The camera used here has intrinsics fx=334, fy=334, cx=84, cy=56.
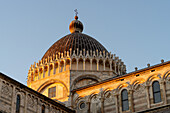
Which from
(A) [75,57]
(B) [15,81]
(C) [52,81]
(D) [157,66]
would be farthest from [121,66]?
(B) [15,81]

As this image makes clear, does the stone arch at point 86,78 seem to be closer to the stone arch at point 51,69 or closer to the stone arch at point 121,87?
the stone arch at point 51,69

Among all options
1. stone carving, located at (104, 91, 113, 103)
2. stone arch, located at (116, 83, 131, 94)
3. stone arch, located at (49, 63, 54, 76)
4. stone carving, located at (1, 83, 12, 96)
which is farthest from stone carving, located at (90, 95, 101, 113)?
stone carving, located at (1, 83, 12, 96)

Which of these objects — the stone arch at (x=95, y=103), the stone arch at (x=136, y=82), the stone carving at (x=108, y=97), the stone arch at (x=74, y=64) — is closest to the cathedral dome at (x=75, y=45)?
the stone arch at (x=74, y=64)

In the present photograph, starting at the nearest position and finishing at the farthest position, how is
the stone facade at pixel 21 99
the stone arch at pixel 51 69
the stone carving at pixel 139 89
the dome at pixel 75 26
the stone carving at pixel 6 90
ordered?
the stone facade at pixel 21 99 → the stone carving at pixel 6 90 → the stone carving at pixel 139 89 → the stone arch at pixel 51 69 → the dome at pixel 75 26

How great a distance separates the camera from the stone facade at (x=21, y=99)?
1016 inches

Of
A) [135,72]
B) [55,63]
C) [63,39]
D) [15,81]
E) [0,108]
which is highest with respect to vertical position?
[63,39]

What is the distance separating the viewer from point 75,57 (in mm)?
39312

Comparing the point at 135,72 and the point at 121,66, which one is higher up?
the point at 121,66

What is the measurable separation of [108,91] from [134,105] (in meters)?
3.39

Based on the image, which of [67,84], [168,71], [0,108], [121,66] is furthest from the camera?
[121,66]

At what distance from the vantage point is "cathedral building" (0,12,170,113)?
28.2m

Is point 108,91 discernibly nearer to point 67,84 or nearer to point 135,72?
point 135,72

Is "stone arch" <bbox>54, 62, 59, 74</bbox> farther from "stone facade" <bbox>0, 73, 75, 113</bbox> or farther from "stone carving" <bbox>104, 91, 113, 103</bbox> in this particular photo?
"stone carving" <bbox>104, 91, 113, 103</bbox>

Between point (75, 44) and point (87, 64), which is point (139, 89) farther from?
point (75, 44)
